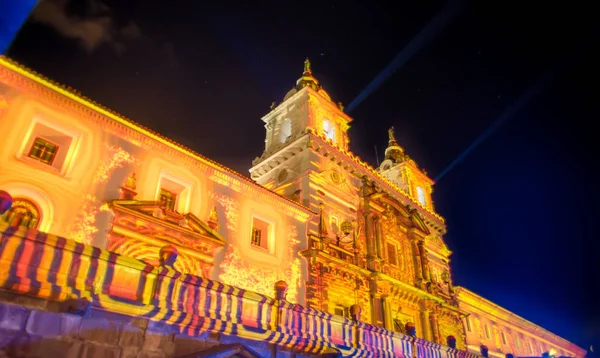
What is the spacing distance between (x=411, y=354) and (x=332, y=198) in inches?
474

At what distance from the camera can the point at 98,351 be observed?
6602 mm

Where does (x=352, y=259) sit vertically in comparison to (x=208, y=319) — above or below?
above

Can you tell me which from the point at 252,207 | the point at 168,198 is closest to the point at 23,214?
the point at 168,198

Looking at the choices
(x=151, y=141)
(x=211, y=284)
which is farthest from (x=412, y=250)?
(x=211, y=284)

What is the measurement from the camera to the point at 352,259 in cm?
2158

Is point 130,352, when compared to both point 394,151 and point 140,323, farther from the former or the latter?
point 394,151

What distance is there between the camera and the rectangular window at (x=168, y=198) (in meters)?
15.5

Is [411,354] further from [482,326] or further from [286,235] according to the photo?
[482,326]

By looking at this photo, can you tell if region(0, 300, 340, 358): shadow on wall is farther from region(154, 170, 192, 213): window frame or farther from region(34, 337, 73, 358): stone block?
region(154, 170, 192, 213): window frame

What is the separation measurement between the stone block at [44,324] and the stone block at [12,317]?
0.09 m

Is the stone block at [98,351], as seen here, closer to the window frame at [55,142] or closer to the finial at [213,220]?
the window frame at [55,142]

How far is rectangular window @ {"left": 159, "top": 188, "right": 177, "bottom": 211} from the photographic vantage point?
15484 millimetres

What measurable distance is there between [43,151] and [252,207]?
341 inches

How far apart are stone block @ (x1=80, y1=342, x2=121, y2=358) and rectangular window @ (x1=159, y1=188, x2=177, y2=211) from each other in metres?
8.88
